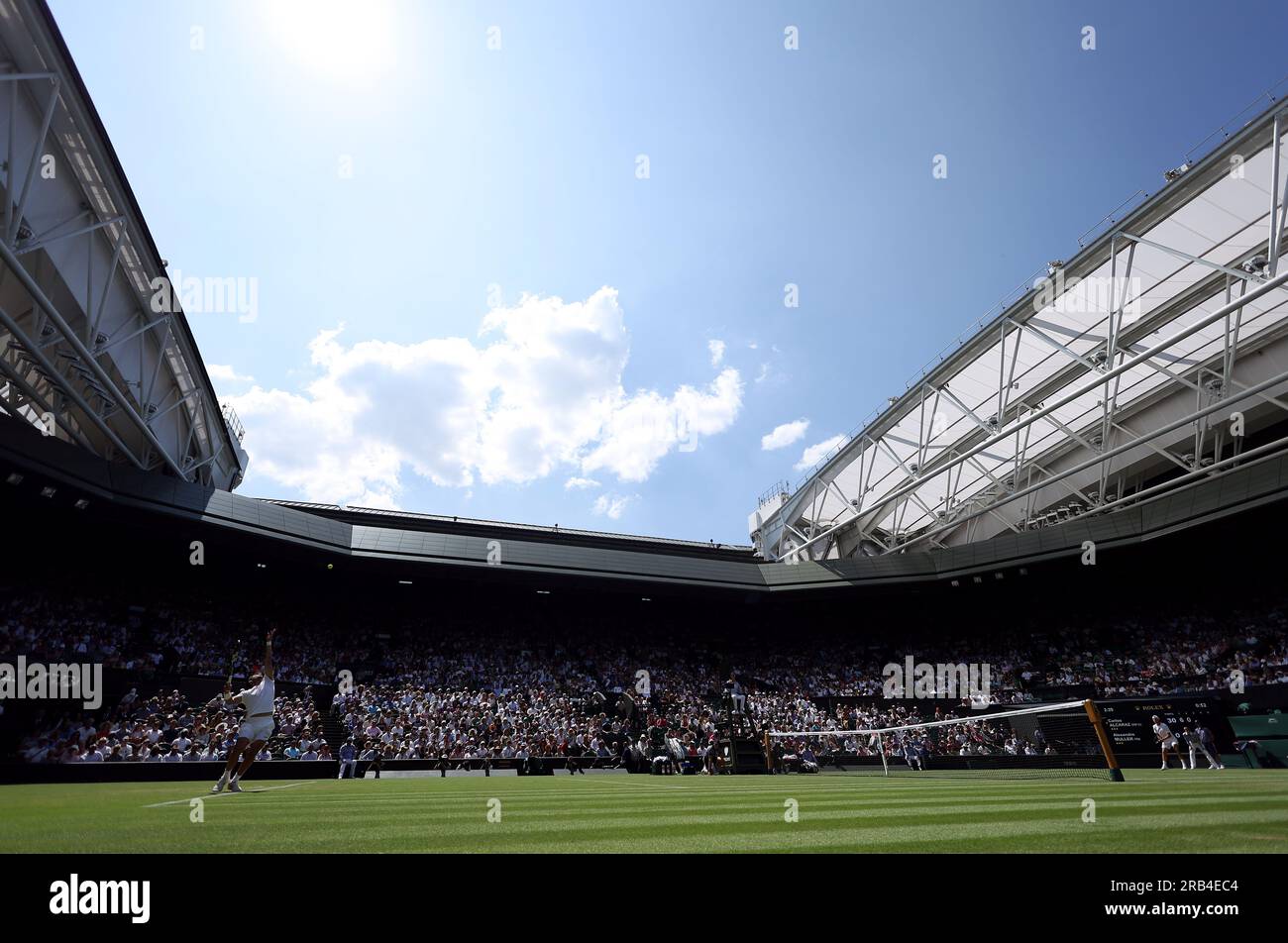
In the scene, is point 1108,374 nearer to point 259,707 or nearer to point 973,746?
point 973,746

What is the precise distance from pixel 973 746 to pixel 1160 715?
6.59m

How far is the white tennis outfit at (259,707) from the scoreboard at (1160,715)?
28.0 meters

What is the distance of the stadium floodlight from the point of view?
80.2 feet

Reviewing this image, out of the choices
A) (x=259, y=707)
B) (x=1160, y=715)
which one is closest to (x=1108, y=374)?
(x=1160, y=715)

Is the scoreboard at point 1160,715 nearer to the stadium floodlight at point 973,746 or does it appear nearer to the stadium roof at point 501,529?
the stadium floodlight at point 973,746

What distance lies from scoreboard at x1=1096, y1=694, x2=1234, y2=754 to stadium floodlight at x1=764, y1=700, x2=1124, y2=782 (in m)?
0.97

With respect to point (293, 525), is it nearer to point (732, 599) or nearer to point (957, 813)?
point (732, 599)
